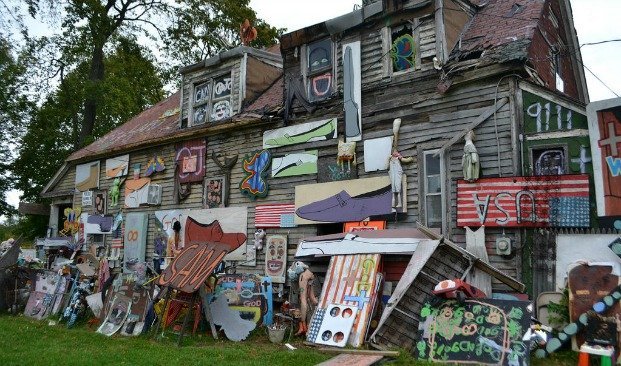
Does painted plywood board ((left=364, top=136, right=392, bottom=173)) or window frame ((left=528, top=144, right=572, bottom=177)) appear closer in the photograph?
window frame ((left=528, top=144, right=572, bottom=177))

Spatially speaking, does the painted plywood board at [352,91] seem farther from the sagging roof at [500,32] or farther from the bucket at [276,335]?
the bucket at [276,335]

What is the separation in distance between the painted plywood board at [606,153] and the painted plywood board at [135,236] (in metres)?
13.6

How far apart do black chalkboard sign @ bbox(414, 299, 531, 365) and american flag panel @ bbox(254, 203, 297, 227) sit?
18.6ft

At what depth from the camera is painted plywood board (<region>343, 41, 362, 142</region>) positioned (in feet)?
38.9

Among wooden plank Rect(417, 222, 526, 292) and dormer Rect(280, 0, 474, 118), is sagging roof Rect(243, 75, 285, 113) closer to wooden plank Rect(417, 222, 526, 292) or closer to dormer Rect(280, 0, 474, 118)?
dormer Rect(280, 0, 474, 118)

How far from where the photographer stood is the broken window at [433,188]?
405 inches

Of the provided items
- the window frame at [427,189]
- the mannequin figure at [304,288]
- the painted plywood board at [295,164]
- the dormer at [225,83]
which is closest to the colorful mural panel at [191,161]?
the dormer at [225,83]

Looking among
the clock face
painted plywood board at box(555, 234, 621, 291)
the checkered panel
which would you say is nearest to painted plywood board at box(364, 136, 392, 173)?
the checkered panel

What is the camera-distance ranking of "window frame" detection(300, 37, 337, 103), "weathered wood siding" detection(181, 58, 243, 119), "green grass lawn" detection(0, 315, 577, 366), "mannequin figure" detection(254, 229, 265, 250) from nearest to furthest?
"green grass lawn" detection(0, 315, 577, 366) < "window frame" detection(300, 37, 337, 103) < "mannequin figure" detection(254, 229, 265, 250) < "weathered wood siding" detection(181, 58, 243, 119)

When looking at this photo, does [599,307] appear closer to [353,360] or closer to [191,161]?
[353,360]

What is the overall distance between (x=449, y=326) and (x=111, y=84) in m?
23.6

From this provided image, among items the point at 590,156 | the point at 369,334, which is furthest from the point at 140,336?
the point at 590,156

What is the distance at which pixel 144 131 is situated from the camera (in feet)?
64.7

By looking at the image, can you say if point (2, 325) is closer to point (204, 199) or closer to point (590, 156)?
point (204, 199)
